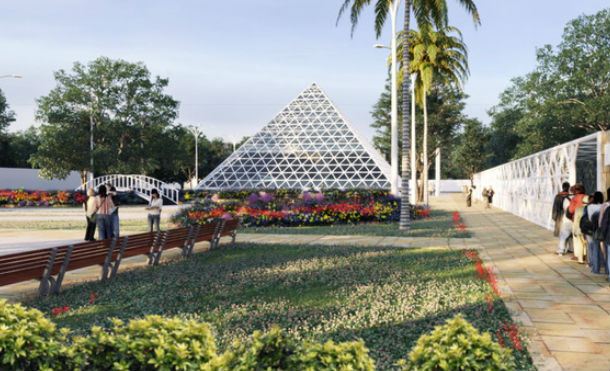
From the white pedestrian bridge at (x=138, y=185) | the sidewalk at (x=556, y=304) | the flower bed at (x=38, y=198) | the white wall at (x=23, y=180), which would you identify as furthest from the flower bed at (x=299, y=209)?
the white wall at (x=23, y=180)

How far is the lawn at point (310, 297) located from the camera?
5.37m

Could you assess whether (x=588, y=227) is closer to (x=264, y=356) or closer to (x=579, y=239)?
(x=579, y=239)

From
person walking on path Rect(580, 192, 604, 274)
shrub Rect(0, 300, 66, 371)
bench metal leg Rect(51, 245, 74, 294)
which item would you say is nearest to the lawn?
bench metal leg Rect(51, 245, 74, 294)

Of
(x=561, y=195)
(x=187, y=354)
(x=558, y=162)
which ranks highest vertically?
(x=558, y=162)

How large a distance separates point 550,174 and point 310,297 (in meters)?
16.1

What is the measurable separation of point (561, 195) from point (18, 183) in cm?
5708

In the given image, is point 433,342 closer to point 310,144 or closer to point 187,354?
point 187,354

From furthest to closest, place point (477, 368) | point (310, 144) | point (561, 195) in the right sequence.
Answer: point (310, 144) < point (561, 195) < point (477, 368)

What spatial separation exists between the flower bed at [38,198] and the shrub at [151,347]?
1480 inches

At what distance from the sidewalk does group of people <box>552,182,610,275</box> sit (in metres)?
0.28

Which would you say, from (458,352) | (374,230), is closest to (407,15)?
(374,230)

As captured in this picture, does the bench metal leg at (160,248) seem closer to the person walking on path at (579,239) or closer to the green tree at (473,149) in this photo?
the person walking on path at (579,239)

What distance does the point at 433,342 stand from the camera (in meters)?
2.75

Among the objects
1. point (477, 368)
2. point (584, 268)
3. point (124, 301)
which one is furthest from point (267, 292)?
point (584, 268)
